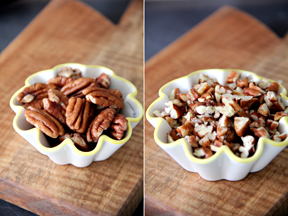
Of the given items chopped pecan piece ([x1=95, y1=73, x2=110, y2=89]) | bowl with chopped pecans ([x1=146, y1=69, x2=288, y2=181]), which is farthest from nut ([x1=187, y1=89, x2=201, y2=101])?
chopped pecan piece ([x1=95, y1=73, x2=110, y2=89])

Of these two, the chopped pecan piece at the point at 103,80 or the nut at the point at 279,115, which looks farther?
the chopped pecan piece at the point at 103,80

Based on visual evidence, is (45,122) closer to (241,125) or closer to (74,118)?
(74,118)

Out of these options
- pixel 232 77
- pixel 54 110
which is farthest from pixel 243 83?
pixel 54 110

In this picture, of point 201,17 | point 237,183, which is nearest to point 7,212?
point 237,183

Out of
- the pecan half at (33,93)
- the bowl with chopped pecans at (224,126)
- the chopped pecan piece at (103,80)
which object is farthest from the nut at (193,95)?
the pecan half at (33,93)

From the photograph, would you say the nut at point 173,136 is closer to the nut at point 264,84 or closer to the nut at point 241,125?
the nut at point 241,125

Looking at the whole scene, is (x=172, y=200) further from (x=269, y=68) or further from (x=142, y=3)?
(x=142, y=3)
